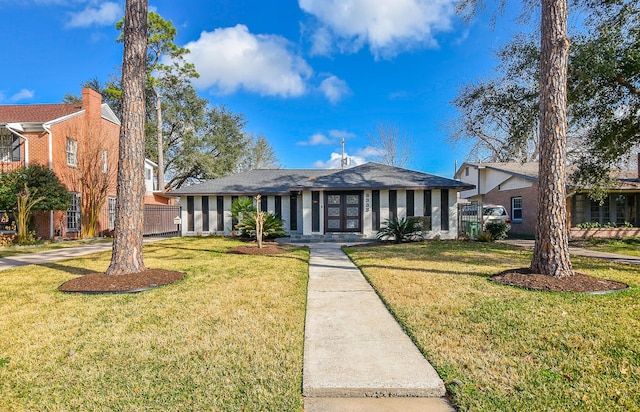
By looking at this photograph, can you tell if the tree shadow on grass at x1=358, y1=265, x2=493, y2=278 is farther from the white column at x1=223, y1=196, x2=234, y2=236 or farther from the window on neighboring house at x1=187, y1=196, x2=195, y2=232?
the window on neighboring house at x1=187, y1=196, x2=195, y2=232

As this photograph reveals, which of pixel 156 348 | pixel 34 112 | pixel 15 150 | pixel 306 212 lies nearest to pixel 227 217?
pixel 306 212

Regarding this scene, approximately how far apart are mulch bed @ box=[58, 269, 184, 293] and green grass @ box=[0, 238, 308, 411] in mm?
203

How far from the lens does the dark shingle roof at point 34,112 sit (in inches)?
625

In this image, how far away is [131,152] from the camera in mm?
5977

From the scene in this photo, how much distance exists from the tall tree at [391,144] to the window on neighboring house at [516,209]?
454 inches

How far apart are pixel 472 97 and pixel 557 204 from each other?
782 cm

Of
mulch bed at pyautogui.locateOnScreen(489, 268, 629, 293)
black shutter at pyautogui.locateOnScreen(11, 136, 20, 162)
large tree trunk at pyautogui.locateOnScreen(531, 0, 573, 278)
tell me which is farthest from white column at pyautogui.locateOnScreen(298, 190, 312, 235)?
black shutter at pyautogui.locateOnScreen(11, 136, 20, 162)

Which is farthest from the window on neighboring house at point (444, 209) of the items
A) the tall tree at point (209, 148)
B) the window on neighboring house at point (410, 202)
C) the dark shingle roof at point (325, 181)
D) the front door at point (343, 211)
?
the tall tree at point (209, 148)

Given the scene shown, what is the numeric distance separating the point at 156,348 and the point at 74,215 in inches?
652

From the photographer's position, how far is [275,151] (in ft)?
117

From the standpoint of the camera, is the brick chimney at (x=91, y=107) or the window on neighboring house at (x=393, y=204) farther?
the brick chimney at (x=91, y=107)

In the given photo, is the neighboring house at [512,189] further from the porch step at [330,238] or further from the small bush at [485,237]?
the porch step at [330,238]

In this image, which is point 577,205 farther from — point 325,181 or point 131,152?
point 131,152

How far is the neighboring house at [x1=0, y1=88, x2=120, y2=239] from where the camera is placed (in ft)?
46.9
